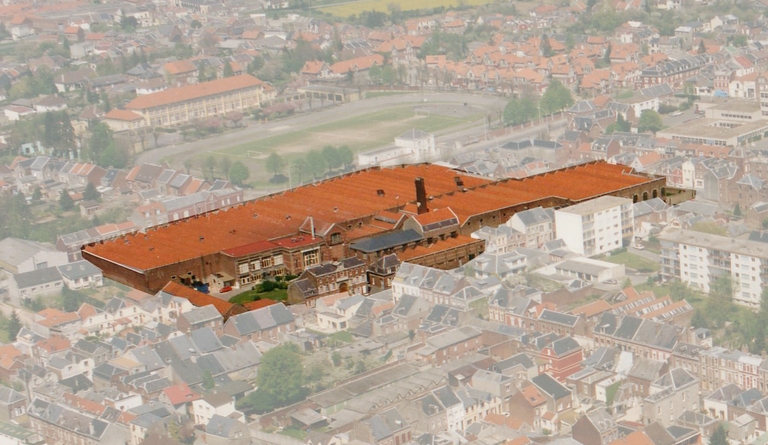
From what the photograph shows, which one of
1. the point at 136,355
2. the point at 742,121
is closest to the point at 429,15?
the point at 742,121

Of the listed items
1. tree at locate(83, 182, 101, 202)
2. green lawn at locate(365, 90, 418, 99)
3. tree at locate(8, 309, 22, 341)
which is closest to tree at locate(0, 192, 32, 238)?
tree at locate(83, 182, 101, 202)

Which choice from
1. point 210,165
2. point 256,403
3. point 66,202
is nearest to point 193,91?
point 210,165

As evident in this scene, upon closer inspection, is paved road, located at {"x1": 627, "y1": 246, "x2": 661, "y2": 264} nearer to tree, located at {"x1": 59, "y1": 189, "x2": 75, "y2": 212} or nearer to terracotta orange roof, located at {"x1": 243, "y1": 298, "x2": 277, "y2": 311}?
terracotta orange roof, located at {"x1": 243, "y1": 298, "x2": 277, "y2": 311}

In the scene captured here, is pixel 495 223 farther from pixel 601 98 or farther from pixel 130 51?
pixel 130 51

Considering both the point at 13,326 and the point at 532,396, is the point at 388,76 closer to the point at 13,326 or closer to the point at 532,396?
the point at 13,326

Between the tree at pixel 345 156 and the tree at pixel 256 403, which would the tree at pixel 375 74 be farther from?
the tree at pixel 256 403

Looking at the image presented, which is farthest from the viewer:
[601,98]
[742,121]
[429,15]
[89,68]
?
[429,15]

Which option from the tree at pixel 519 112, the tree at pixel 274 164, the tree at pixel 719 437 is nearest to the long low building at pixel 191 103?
the tree at pixel 274 164
